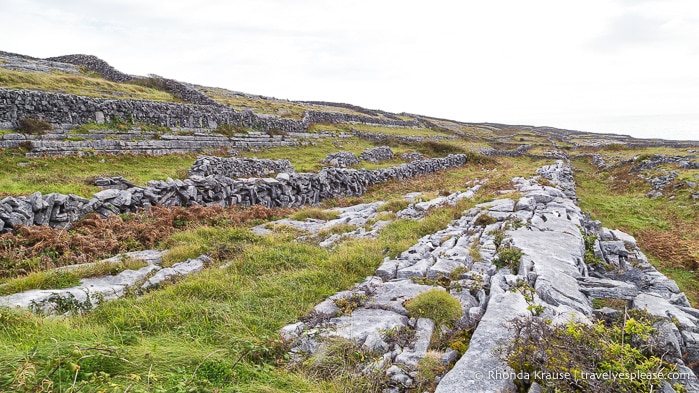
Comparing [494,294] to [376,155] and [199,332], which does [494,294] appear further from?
[376,155]

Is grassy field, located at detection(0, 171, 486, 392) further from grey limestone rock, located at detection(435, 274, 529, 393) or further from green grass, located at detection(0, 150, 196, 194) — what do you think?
green grass, located at detection(0, 150, 196, 194)

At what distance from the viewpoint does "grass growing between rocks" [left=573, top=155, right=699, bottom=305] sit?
34.7 ft

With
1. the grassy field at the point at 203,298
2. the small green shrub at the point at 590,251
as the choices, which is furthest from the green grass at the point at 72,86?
the small green shrub at the point at 590,251

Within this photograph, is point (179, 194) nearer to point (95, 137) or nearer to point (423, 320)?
point (423, 320)

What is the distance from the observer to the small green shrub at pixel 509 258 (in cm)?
773

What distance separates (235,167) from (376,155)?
1478cm

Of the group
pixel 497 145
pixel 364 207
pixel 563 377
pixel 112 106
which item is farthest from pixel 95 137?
pixel 497 145

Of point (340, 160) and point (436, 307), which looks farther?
point (340, 160)

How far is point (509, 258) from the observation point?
25.9 feet

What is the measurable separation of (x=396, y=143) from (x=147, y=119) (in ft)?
97.8

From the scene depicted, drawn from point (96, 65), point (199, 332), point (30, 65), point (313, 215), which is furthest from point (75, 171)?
point (96, 65)

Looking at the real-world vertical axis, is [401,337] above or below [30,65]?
below

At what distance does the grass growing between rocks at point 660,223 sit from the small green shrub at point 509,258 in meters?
4.69

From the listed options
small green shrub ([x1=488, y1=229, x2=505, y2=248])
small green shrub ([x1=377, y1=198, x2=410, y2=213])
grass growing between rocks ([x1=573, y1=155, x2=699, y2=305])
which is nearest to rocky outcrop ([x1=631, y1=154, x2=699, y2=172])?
grass growing between rocks ([x1=573, y1=155, x2=699, y2=305])
